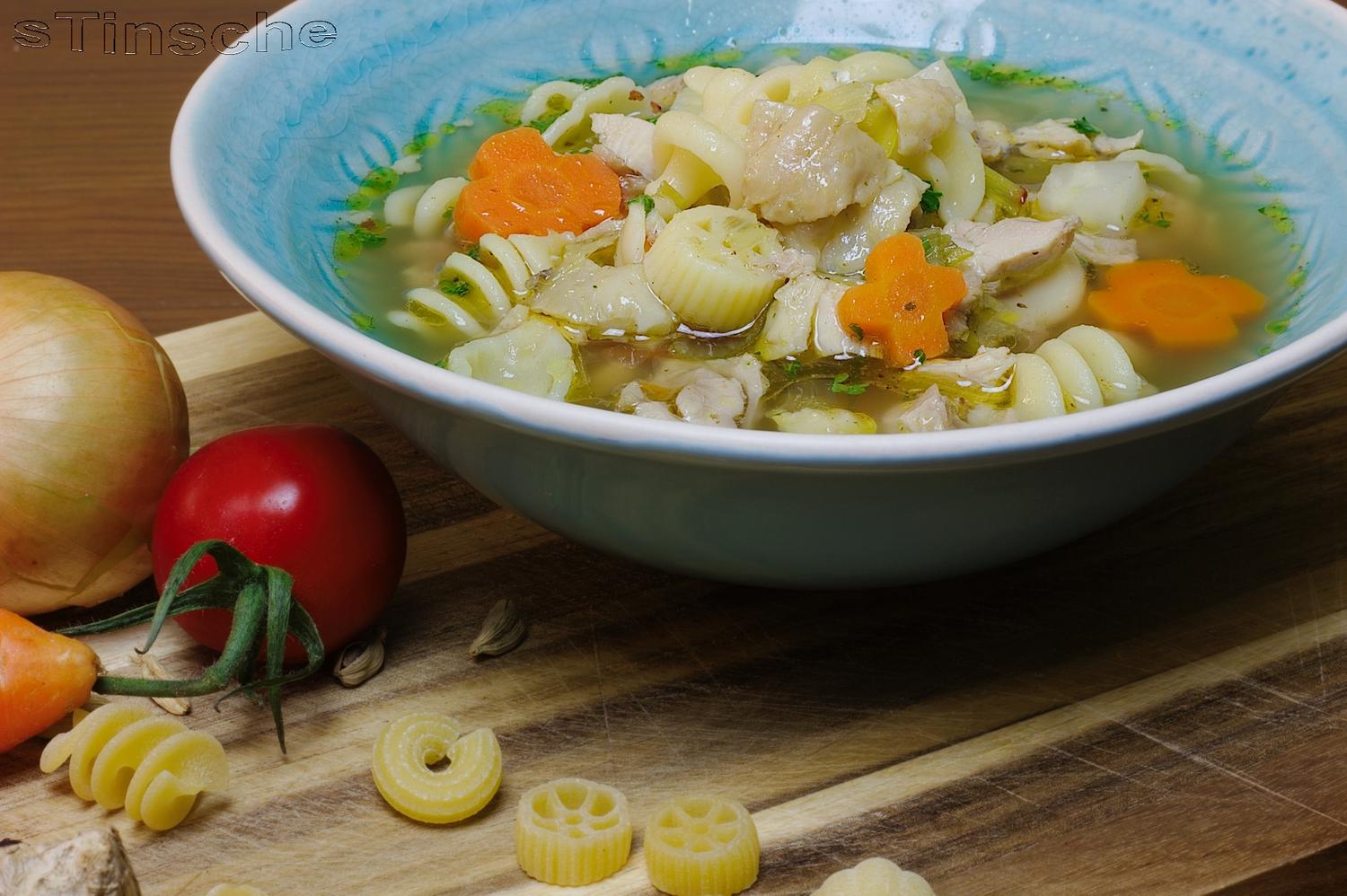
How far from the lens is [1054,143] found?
282 cm

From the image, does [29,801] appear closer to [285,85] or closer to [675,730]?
[675,730]

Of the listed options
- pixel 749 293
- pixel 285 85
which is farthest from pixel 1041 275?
pixel 285 85

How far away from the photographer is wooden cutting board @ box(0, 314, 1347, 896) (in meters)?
1.70

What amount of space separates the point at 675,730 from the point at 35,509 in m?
1.05


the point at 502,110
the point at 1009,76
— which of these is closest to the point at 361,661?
the point at 502,110

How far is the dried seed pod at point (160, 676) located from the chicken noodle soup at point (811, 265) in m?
0.63

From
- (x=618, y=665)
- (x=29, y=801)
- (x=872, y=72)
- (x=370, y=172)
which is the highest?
(x=872, y=72)

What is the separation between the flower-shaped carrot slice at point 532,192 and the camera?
256 cm

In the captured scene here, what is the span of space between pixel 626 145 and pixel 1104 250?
949mm

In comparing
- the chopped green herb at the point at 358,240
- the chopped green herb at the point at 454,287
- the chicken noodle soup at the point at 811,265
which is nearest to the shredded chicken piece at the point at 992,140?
the chicken noodle soup at the point at 811,265

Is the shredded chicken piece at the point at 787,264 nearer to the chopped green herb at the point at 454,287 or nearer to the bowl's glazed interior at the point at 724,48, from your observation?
the chopped green herb at the point at 454,287

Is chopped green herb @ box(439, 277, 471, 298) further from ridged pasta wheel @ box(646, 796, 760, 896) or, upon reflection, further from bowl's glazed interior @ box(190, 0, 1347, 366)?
ridged pasta wheel @ box(646, 796, 760, 896)

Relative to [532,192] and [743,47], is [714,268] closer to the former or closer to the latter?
[532,192]

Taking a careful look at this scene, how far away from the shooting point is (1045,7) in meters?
3.23
